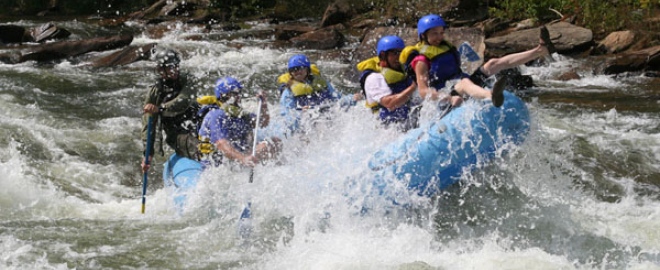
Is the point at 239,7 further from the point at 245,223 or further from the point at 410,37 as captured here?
the point at 245,223

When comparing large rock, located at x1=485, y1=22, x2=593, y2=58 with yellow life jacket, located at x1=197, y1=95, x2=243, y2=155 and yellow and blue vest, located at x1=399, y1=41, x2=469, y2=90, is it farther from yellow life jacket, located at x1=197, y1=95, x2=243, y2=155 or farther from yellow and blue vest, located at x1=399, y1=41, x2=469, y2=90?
yellow life jacket, located at x1=197, y1=95, x2=243, y2=155

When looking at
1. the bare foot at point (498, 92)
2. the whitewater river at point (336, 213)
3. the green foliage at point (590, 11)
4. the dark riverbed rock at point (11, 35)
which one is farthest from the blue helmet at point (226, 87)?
the dark riverbed rock at point (11, 35)

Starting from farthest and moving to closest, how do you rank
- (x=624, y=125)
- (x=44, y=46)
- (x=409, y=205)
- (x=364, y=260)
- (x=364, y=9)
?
A: (x=364, y=9) < (x=44, y=46) < (x=624, y=125) < (x=409, y=205) < (x=364, y=260)

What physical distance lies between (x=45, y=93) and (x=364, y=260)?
806cm

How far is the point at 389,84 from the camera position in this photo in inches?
253

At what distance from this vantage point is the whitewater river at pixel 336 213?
18.8 feet

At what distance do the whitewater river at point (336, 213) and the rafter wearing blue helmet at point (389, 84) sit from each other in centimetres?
16

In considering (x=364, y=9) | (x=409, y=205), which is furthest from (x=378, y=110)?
(x=364, y=9)

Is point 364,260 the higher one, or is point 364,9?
point 364,9

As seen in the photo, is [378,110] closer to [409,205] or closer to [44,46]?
[409,205]

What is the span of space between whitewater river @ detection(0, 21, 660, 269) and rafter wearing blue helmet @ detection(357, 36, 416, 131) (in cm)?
16

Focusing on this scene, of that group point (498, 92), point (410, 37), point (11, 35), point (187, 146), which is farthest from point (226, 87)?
point (11, 35)

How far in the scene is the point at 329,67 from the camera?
46.3ft

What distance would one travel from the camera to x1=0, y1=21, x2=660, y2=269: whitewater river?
5.74 m
